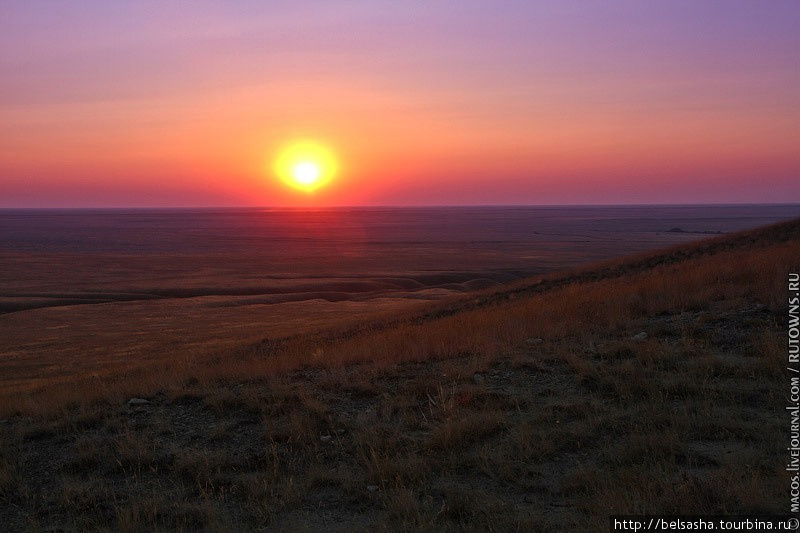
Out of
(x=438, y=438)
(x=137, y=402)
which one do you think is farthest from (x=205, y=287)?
(x=438, y=438)

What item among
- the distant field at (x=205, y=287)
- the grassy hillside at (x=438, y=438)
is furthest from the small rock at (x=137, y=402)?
the distant field at (x=205, y=287)

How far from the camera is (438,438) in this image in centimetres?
544

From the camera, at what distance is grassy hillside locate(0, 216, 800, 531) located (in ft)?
14.3

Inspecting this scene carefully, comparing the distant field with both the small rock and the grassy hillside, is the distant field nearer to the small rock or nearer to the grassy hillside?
the small rock

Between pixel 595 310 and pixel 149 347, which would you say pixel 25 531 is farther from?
pixel 149 347

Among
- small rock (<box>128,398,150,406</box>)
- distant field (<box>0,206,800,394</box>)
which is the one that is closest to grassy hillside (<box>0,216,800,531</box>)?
small rock (<box>128,398,150,406</box>)

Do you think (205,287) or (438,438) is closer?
(438,438)

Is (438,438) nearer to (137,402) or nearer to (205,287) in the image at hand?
(137,402)

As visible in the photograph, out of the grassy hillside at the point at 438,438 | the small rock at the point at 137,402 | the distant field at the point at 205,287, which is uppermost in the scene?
the grassy hillside at the point at 438,438

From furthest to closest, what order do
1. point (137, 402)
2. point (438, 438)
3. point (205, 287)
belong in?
1. point (205, 287)
2. point (137, 402)
3. point (438, 438)

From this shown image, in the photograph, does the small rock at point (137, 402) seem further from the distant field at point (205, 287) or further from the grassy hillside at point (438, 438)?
the distant field at point (205, 287)

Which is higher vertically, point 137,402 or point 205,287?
point 137,402

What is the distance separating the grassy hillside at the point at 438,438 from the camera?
4.36m

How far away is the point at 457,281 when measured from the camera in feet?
152
